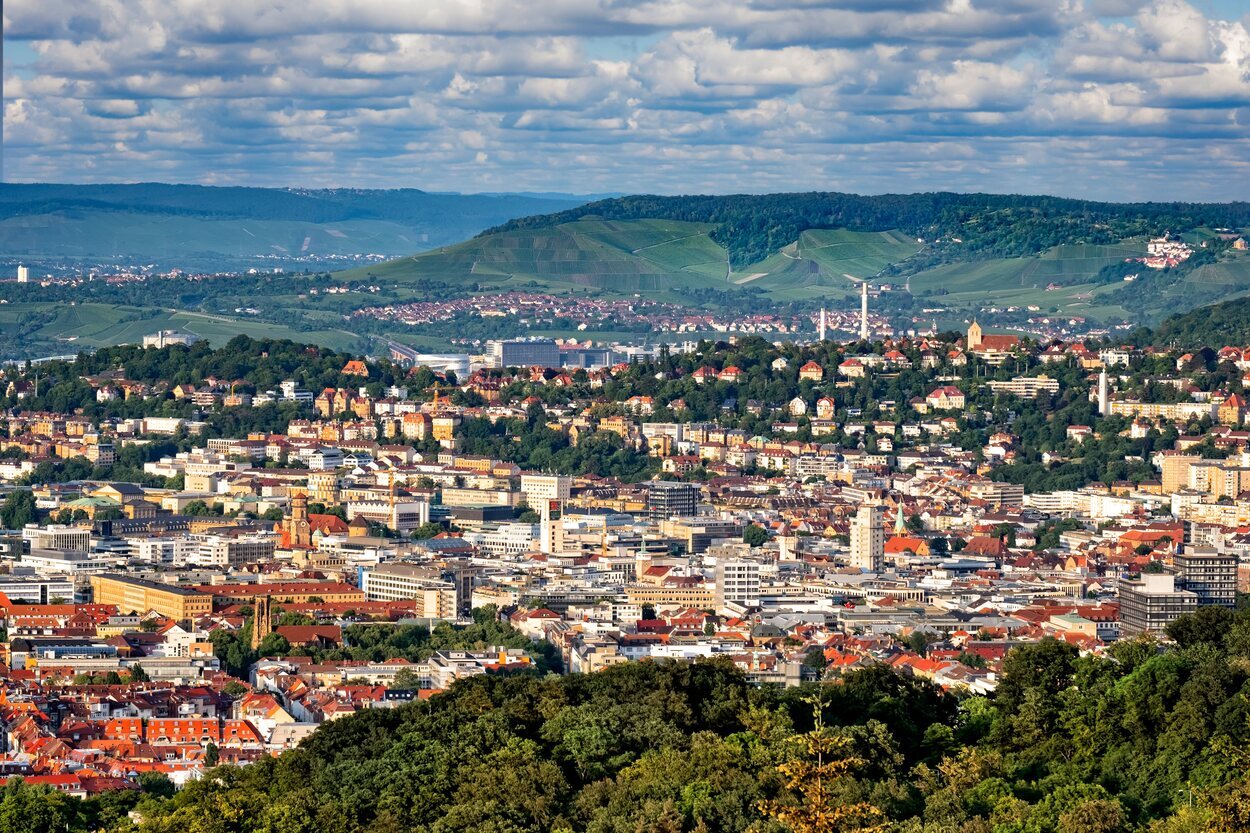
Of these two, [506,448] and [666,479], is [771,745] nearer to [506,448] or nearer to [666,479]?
[666,479]

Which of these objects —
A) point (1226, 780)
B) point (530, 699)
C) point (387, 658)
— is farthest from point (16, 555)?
point (1226, 780)

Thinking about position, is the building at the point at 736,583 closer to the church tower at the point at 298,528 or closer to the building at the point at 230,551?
the building at the point at 230,551

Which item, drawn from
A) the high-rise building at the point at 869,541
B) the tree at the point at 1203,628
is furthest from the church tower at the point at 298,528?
the tree at the point at 1203,628

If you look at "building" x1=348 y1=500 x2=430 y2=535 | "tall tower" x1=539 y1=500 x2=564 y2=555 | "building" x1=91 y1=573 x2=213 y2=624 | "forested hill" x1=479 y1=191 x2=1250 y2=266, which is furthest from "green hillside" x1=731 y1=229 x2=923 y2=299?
"building" x1=91 y1=573 x2=213 y2=624

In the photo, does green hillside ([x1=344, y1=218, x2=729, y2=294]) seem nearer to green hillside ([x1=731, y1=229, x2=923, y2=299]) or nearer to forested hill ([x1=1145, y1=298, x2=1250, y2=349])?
green hillside ([x1=731, y1=229, x2=923, y2=299])

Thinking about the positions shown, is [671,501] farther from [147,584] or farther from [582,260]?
[582,260]

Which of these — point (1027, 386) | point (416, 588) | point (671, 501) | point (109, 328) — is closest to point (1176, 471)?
point (671, 501)
